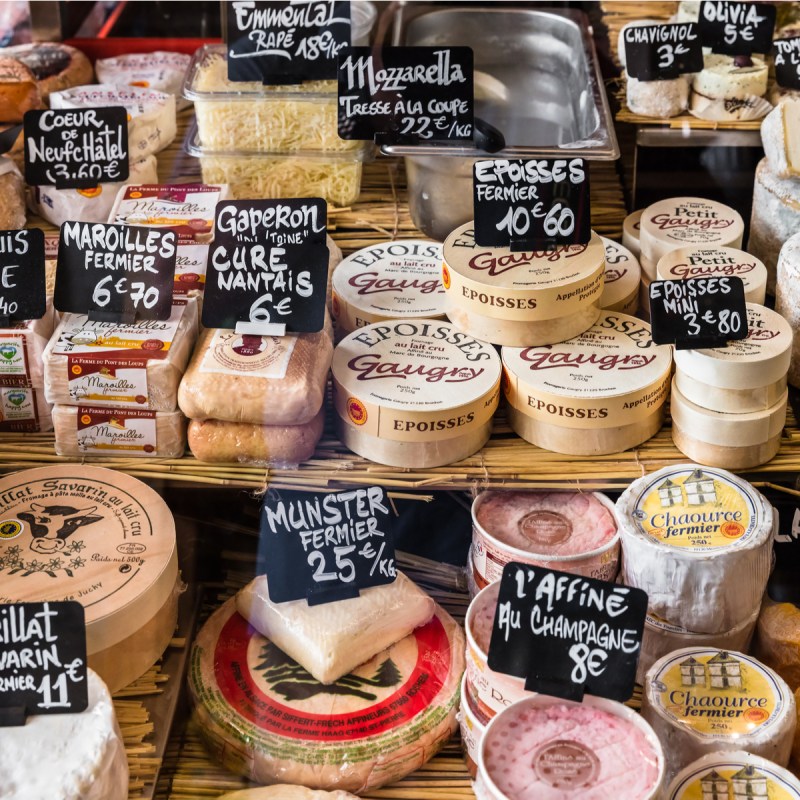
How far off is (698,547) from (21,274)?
49.8 inches

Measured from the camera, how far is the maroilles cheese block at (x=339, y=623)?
1.81 meters

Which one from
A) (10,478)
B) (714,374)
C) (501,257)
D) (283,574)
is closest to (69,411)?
(10,478)

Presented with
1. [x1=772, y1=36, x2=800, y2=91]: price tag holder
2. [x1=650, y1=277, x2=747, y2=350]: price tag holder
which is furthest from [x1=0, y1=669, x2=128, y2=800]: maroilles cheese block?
[x1=772, y1=36, x2=800, y2=91]: price tag holder

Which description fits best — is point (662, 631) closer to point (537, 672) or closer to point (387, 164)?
point (537, 672)

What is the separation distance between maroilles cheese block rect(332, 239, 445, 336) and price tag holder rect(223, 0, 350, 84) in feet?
1.33

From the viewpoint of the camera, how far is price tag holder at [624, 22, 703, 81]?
240cm

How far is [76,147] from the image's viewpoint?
2219 mm

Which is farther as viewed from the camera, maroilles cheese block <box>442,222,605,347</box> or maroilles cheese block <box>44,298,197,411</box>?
maroilles cheese block <box>442,222,605,347</box>

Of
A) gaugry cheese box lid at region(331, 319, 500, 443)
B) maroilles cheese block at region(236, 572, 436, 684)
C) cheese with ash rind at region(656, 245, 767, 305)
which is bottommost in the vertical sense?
maroilles cheese block at region(236, 572, 436, 684)

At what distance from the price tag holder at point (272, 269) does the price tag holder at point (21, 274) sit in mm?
301

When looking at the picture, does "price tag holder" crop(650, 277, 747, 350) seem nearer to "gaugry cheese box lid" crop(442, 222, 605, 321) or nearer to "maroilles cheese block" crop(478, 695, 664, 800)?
"gaugry cheese box lid" crop(442, 222, 605, 321)

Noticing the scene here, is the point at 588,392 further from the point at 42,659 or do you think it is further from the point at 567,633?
the point at 42,659

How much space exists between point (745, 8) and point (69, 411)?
1739 mm

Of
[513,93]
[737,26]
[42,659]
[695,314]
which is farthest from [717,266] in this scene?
[42,659]
